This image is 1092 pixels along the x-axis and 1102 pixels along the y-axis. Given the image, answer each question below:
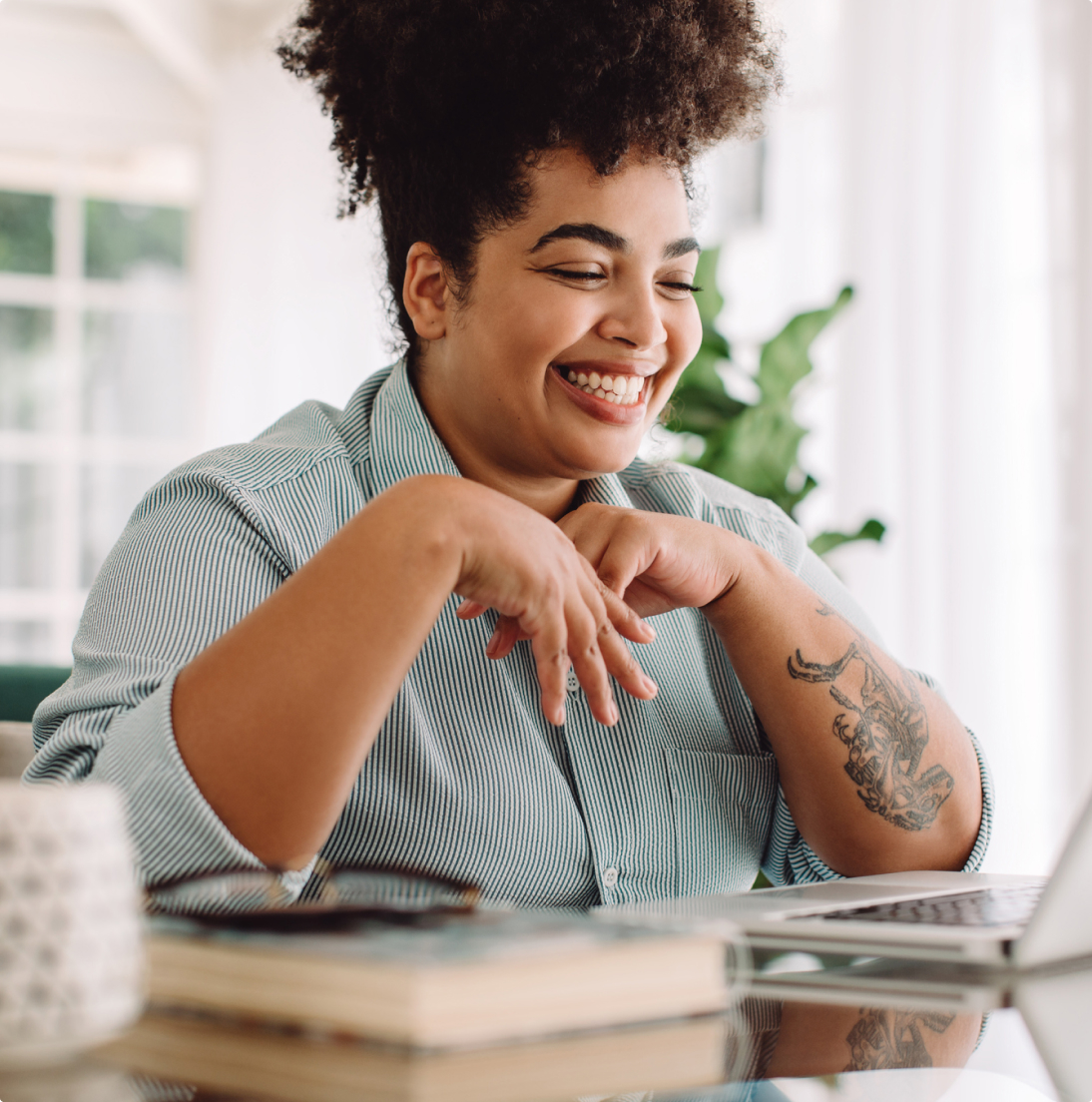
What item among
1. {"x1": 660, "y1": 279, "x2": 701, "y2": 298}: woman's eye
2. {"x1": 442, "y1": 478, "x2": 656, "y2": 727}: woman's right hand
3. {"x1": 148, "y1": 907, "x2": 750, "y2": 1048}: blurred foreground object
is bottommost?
{"x1": 148, "y1": 907, "x2": 750, "y2": 1048}: blurred foreground object

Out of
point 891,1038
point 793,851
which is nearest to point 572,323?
point 793,851

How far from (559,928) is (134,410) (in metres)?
4.72

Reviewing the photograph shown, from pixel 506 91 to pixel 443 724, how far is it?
2.05 feet

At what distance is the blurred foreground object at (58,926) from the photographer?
0.42 m

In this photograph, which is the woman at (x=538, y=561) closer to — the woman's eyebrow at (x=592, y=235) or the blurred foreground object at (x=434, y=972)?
the woman's eyebrow at (x=592, y=235)

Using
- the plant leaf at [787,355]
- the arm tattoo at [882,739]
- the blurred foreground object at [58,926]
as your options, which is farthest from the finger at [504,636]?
the plant leaf at [787,355]

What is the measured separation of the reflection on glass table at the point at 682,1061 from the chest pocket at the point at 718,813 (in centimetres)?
53

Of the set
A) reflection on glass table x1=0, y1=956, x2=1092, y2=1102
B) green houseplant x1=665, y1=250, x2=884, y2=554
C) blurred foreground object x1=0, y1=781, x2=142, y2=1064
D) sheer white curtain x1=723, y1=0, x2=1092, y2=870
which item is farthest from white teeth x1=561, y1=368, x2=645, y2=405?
sheer white curtain x1=723, y1=0, x2=1092, y2=870

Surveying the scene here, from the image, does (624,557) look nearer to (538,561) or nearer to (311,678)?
(538,561)

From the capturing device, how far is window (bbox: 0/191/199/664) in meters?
4.71

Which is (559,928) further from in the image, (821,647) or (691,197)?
(691,197)

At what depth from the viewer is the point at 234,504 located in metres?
1.07

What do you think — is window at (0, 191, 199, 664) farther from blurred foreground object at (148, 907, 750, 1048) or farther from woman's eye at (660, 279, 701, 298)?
blurred foreground object at (148, 907, 750, 1048)

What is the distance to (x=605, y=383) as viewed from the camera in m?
1.24
